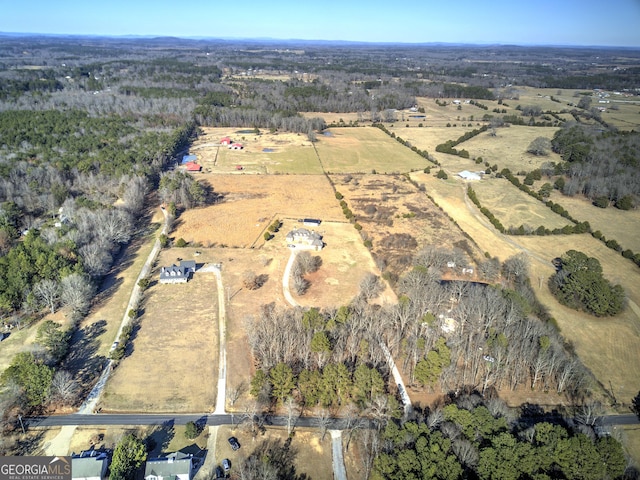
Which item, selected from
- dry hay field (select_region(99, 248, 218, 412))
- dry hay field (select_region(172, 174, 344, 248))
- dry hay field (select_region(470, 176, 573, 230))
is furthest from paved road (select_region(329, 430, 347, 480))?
dry hay field (select_region(470, 176, 573, 230))

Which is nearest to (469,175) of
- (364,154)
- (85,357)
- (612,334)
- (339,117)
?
(364,154)

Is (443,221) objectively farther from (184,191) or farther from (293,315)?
(184,191)

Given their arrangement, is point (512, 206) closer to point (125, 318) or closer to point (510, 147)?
point (510, 147)

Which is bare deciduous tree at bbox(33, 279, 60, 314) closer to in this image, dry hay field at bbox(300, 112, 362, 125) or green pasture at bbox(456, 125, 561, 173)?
green pasture at bbox(456, 125, 561, 173)

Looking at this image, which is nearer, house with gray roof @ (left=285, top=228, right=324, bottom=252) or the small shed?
house with gray roof @ (left=285, top=228, right=324, bottom=252)

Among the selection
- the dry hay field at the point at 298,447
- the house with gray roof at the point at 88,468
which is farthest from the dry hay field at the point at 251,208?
the house with gray roof at the point at 88,468
